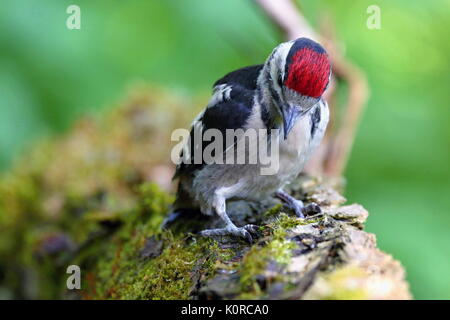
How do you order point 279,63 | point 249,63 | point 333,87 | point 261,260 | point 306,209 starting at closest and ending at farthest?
point 261,260 → point 279,63 → point 306,209 → point 333,87 → point 249,63

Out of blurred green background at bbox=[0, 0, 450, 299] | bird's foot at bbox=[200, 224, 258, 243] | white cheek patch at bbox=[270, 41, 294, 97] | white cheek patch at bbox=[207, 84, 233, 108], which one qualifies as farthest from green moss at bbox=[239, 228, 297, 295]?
blurred green background at bbox=[0, 0, 450, 299]

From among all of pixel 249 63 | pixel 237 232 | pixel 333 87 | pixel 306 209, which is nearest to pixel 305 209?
pixel 306 209

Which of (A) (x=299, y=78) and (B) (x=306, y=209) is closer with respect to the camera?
(A) (x=299, y=78)

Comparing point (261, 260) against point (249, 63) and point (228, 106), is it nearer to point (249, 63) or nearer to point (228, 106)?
point (228, 106)

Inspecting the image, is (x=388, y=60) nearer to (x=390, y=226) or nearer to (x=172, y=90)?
(x=390, y=226)
